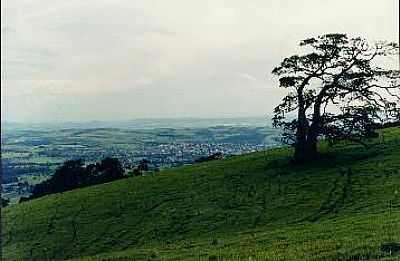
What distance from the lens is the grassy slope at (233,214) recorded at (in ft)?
72.1

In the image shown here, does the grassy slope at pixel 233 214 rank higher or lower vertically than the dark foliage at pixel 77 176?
higher

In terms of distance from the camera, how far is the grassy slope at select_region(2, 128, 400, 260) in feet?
72.1

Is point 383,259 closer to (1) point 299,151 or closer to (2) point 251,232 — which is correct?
(2) point 251,232

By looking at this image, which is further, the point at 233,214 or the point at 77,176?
the point at 77,176

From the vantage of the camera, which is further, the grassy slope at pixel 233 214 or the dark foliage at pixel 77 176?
the dark foliage at pixel 77 176

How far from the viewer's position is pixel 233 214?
34.9m

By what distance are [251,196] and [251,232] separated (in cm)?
1002

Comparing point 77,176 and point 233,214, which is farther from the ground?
point 233,214

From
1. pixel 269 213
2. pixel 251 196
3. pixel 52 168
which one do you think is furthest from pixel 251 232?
pixel 52 168

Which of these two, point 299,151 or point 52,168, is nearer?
point 299,151

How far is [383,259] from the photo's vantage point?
14961mm

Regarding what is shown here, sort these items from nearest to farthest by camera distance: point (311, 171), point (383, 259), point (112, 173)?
point (383, 259), point (311, 171), point (112, 173)

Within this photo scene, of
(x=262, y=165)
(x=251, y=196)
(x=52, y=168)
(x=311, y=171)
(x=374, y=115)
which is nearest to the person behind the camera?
(x=251, y=196)

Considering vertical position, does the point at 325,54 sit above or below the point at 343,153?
above
